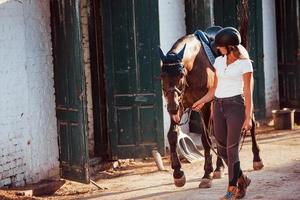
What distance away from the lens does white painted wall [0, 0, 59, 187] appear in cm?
833

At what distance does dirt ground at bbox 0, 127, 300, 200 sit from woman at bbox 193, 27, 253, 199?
1.04 m

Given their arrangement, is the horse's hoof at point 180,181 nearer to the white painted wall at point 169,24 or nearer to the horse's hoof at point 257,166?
the horse's hoof at point 257,166

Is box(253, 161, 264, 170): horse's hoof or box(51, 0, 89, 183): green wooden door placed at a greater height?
box(51, 0, 89, 183): green wooden door

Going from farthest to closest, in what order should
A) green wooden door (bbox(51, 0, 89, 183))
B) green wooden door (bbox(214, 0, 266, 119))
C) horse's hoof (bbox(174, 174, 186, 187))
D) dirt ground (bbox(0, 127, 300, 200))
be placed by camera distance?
green wooden door (bbox(214, 0, 266, 119)) < green wooden door (bbox(51, 0, 89, 183)) < horse's hoof (bbox(174, 174, 186, 187)) < dirt ground (bbox(0, 127, 300, 200))

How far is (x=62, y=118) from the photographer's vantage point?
9148 millimetres

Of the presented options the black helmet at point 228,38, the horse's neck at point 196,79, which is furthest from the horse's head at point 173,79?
the black helmet at point 228,38

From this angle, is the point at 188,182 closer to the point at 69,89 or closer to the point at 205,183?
the point at 205,183

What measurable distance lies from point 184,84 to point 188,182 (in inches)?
67.6

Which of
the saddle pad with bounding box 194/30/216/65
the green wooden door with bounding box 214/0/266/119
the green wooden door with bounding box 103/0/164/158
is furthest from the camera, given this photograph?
the green wooden door with bounding box 214/0/266/119

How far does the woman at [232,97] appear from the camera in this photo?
660 cm

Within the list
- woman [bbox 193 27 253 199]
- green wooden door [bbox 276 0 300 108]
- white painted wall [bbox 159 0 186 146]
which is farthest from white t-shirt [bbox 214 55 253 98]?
green wooden door [bbox 276 0 300 108]

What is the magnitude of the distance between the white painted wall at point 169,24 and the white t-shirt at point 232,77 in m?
4.38

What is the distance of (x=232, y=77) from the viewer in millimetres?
6664

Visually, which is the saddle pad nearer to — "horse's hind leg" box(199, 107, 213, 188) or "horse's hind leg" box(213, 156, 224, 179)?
"horse's hind leg" box(199, 107, 213, 188)
